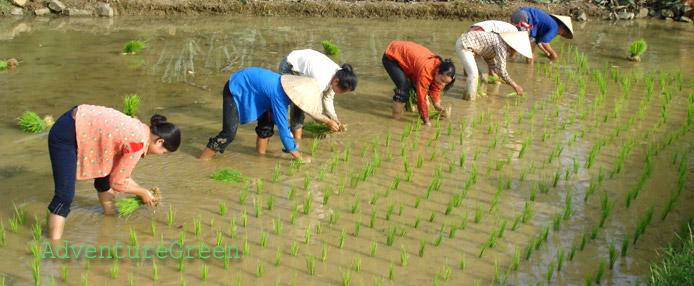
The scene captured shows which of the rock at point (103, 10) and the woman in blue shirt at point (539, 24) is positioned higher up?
the woman in blue shirt at point (539, 24)

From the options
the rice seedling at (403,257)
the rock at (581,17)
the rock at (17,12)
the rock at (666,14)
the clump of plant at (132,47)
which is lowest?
the rice seedling at (403,257)

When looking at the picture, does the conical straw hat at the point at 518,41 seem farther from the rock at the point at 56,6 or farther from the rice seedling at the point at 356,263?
the rock at the point at 56,6

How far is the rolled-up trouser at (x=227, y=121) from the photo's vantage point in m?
4.53

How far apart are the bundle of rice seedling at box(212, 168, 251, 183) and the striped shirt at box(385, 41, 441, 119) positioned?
2060 millimetres

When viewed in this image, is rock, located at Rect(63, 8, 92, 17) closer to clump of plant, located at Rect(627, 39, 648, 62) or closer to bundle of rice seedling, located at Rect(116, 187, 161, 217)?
bundle of rice seedling, located at Rect(116, 187, 161, 217)

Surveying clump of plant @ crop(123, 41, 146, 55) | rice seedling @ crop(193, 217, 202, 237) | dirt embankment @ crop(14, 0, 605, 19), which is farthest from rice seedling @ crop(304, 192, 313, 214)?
dirt embankment @ crop(14, 0, 605, 19)

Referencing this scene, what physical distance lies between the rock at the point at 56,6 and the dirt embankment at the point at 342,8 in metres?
0.37

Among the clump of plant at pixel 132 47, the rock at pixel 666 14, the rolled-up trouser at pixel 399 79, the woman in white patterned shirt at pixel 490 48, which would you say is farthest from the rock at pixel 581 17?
the clump of plant at pixel 132 47

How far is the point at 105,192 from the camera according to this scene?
3.68 meters

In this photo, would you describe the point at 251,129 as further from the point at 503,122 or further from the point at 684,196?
the point at 684,196

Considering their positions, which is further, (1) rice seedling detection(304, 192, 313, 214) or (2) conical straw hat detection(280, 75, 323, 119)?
(2) conical straw hat detection(280, 75, 323, 119)

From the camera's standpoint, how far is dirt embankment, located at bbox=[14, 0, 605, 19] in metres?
11.9

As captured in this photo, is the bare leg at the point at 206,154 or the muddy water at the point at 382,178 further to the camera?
the bare leg at the point at 206,154

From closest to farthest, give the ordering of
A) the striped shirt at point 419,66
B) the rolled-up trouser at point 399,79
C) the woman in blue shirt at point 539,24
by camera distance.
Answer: the striped shirt at point 419,66 < the rolled-up trouser at point 399,79 < the woman in blue shirt at point 539,24
